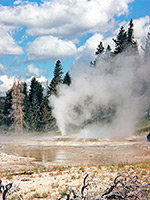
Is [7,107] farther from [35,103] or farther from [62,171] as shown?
[62,171]

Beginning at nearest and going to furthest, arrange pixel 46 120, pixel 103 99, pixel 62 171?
pixel 62 171 → pixel 103 99 → pixel 46 120

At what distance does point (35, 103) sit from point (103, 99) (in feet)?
51.4

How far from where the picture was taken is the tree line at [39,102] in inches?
1876

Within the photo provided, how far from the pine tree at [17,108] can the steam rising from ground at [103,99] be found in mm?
7718

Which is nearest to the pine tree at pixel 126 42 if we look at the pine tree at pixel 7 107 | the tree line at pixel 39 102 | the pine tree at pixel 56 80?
the tree line at pixel 39 102

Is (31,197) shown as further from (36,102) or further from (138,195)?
(36,102)

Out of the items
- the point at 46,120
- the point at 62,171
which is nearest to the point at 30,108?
the point at 46,120

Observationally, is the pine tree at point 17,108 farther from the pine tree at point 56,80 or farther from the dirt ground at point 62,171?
the dirt ground at point 62,171

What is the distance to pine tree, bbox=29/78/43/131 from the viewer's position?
51.4m

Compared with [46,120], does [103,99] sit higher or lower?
higher

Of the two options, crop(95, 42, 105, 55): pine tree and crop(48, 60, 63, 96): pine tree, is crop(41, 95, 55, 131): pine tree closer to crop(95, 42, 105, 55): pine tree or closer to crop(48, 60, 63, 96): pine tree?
crop(48, 60, 63, 96): pine tree

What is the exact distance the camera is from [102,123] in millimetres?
45250

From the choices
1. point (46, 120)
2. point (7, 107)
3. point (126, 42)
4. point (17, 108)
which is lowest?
point (46, 120)

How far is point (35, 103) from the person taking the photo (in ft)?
178
